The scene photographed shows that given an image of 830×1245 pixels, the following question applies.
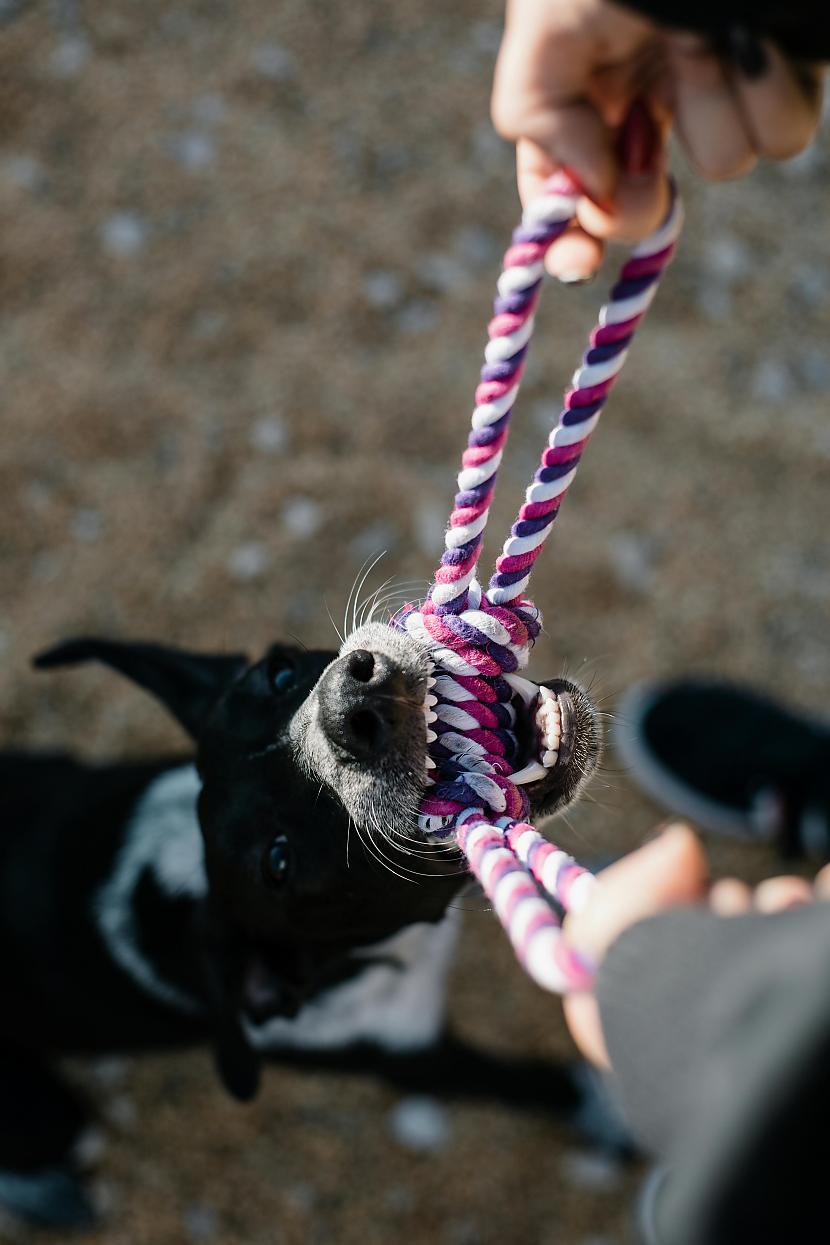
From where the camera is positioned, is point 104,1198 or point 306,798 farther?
point 104,1198

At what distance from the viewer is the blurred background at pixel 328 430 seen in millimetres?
3412

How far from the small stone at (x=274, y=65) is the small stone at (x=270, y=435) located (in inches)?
67.7

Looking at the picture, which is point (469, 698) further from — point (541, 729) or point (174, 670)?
point (174, 670)

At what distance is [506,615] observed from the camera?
1.62 metres

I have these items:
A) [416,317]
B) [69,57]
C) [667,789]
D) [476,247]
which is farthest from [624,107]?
[69,57]

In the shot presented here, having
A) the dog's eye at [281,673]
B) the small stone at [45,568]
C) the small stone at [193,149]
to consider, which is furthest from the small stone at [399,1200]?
the small stone at [193,149]

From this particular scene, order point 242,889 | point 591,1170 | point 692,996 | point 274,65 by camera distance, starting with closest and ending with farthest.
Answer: point 692,996 → point 242,889 → point 591,1170 → point 274,65

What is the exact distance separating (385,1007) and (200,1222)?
1.25 metres

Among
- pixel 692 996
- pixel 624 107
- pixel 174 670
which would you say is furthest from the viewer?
pixel 174 670

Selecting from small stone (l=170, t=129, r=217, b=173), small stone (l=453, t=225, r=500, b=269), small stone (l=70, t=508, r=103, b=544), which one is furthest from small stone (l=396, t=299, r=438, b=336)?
small stone (l=70, t=508, r=103, b=544)

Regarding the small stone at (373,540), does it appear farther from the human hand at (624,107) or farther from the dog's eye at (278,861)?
the human hand at (624,107)

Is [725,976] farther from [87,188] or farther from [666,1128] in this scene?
[87,188]

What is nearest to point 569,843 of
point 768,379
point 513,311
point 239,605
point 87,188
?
point 239,605

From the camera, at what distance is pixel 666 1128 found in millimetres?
937
